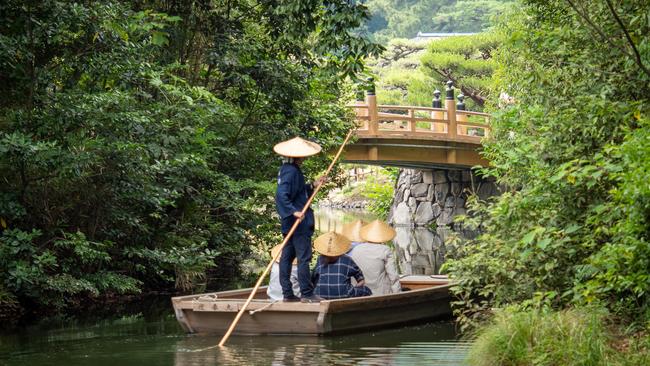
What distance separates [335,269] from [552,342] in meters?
4.15

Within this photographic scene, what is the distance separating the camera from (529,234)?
8391 millimetres

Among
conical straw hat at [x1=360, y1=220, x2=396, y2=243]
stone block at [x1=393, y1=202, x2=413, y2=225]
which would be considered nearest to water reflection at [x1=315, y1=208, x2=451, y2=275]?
stone block at [x1=393, y1=202, x2=413, y2=225]

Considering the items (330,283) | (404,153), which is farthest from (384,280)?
(404,153)

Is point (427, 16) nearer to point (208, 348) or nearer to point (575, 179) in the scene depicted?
point (208, 348)

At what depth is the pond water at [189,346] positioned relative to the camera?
9430 millimetres

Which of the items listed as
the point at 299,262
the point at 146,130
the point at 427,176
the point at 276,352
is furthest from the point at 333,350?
the point at 427,176

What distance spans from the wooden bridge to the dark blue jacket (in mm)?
14786

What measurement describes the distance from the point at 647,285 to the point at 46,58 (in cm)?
800

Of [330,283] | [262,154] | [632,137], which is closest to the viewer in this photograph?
[632,137]

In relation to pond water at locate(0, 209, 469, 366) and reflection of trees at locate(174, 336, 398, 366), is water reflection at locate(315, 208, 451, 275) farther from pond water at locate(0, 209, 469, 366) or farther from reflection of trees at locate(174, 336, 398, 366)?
reflection of trees at locate(174, 336, 398, 366)

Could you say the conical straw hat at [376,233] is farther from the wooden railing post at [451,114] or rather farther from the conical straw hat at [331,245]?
the wooden railing post at [451,114]

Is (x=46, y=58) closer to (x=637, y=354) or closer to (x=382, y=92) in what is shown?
(x=637, y=354)

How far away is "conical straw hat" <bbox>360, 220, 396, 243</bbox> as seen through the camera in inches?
469

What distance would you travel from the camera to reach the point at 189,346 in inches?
411
